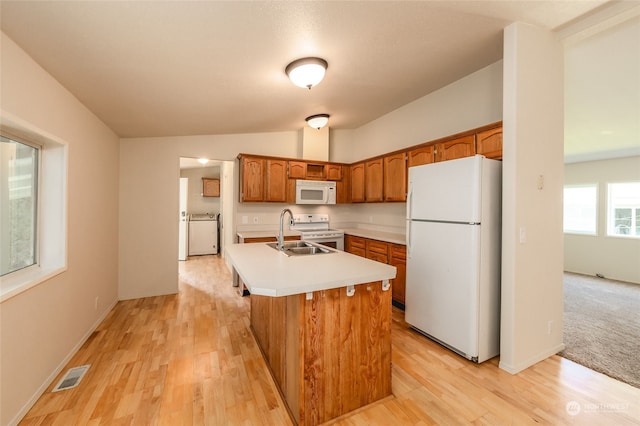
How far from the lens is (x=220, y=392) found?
187 cm

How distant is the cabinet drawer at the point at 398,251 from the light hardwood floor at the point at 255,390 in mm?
848

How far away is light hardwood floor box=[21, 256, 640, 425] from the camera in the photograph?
64.6 inches

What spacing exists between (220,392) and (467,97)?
12.1ft

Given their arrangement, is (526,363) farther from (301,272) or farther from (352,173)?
(352,173)

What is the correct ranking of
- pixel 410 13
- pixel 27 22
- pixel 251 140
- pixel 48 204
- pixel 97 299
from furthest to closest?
pixel 251 140 < pixel 97 299 < pixel 48 204 < pixel 410 13 < pixel 27 22

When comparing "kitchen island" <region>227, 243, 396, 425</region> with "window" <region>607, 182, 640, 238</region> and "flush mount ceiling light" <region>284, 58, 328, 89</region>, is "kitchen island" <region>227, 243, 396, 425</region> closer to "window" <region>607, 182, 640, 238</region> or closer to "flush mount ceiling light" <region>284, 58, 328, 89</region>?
"flush mount ceiling light" <region>284, 58, 328, 89</region>

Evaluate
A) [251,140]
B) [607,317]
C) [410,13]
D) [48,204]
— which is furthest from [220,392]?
[607,317]

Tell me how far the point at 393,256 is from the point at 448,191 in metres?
1.24

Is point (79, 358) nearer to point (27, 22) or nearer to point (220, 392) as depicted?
point (220, 392)

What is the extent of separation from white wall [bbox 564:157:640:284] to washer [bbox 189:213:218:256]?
828 centimetres

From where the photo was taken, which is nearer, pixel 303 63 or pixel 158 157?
pixel 303 63

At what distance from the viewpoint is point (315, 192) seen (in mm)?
4512

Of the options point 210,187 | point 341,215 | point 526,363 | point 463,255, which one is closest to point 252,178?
point 341,215

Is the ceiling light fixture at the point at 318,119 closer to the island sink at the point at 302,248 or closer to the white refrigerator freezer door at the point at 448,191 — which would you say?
the white refrigerator freezer door at the point at 448,191
